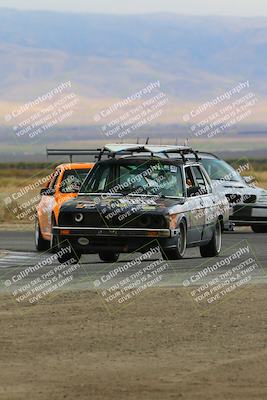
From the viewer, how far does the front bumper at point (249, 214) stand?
29578 mm

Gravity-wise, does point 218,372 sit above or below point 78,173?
above

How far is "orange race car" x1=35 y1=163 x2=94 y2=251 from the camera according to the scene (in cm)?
2330

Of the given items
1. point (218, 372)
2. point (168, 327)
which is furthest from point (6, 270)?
point (218, 372)

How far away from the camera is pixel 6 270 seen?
20.1m

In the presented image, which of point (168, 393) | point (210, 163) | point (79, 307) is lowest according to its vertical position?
point (210, 163)

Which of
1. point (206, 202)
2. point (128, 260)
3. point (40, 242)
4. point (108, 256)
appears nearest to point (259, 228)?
point (40, 242)

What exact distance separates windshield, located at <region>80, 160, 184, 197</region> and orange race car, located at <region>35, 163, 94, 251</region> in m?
1.09

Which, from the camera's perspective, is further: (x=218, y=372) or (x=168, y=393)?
(x=218, y=372)

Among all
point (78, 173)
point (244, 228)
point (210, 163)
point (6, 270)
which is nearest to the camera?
point (6, 270)

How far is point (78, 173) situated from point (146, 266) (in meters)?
4.84

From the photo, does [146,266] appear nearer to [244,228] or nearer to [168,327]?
[168,327]

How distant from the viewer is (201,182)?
22.8 metres

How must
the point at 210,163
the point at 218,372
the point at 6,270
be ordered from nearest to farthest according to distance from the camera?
the point at 218,372 < the point at 6,270 < the point at 210,163

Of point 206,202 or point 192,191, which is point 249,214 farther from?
point 192,191
